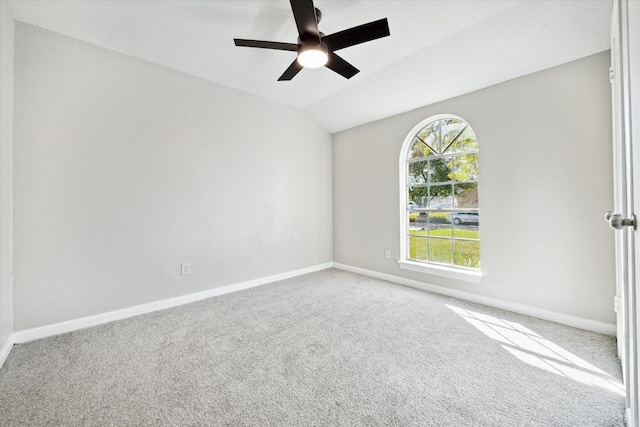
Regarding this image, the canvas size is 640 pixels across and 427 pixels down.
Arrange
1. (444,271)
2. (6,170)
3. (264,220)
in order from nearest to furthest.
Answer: (6,170), (444,271), (264,220)

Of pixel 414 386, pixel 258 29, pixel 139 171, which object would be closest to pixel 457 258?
pixel 414 386

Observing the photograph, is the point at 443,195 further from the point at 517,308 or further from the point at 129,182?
the point at 129,182

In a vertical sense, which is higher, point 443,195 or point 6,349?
point 443,195

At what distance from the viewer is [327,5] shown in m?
1.90

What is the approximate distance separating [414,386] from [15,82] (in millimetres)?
3510

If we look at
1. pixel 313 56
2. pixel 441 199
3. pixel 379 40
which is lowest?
pixel 441 199

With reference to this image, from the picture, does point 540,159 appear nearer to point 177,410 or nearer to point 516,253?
point 516,253

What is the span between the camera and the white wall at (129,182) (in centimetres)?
202

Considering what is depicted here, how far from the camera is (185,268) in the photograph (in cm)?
277

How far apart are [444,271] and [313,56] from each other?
2583mm

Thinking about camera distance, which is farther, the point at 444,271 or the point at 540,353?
the point at 444,271

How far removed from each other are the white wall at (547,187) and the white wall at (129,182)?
92.1 inches

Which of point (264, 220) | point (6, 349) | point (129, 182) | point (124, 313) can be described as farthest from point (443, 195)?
point (6, 349)

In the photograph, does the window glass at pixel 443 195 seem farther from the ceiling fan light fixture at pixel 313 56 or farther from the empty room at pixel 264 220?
the ceiling fan light fixture at pixel 313 56
